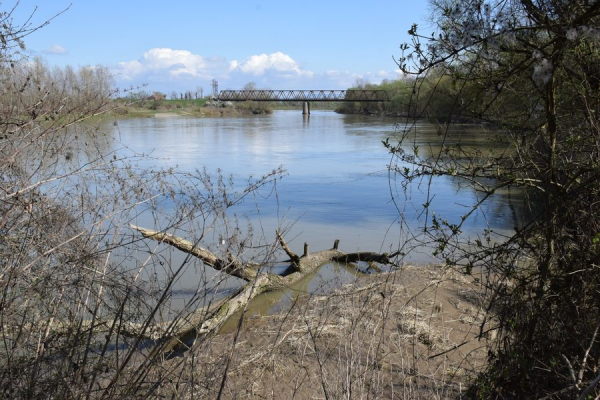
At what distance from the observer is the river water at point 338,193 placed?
33.2ft

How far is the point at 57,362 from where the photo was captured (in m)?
3.11

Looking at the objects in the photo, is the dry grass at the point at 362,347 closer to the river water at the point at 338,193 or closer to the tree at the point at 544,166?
the river water at the point at 338,193

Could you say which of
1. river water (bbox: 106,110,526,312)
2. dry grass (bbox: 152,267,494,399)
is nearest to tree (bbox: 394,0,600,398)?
river water (bbox: 106,110,526,312)

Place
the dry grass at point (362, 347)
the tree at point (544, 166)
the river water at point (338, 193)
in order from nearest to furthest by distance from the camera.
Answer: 1. the tree at point (544, 166)
2. the dry grass at point (362, 347)
3. the river water at point (338, 193)

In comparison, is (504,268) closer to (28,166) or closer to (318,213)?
(28,166)

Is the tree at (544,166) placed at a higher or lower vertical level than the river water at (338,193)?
higher

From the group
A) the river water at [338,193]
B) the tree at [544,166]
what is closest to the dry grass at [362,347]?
the river water at [338,193]

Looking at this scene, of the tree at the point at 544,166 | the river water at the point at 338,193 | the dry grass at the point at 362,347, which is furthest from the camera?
the river water at the point at 338,193

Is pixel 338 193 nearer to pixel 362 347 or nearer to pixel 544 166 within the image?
pixel 362 347

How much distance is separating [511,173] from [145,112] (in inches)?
1951

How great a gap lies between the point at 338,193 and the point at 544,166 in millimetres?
11572

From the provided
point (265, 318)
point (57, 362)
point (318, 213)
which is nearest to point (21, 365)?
point (57, 362)

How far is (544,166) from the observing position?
335 cm

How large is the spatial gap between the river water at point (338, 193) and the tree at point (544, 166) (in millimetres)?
597
